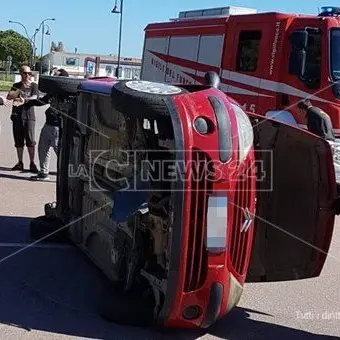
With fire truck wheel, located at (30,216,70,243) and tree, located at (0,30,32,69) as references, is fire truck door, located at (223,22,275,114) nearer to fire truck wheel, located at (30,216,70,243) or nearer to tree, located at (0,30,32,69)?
fire truck wheel, located at (30,216,70,243)

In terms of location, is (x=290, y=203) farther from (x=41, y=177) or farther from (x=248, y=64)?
(x=248, y=64)

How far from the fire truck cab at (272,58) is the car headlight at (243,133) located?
18.8ft

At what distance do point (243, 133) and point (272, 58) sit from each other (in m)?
7.44

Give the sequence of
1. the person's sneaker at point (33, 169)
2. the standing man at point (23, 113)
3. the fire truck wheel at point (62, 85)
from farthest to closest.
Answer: the person's sneaker at point (33, 169) → the standing man at point (23, 113) → the fire truck wheel at point (62, 85)

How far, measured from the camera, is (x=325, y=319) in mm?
4871

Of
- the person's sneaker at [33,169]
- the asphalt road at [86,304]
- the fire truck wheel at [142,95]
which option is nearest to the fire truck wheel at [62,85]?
the asphalt road at [86,304]

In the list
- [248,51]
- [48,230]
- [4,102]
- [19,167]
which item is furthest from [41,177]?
[248,51]

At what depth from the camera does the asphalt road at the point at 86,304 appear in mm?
4434

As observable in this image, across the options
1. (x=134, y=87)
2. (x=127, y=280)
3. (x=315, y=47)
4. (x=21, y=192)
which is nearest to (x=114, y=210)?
(x=127, y=280)

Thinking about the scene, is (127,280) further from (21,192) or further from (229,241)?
(21,192)

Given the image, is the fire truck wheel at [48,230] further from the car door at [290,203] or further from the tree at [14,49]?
the tree at [14,49]

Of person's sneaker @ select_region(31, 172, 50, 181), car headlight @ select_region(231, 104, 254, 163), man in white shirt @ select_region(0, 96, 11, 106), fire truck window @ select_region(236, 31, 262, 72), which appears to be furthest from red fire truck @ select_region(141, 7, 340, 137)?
car headlight @ select_region(231, 104, 254, 163)

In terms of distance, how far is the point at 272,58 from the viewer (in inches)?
437

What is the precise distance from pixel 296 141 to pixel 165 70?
1009 centimetres
